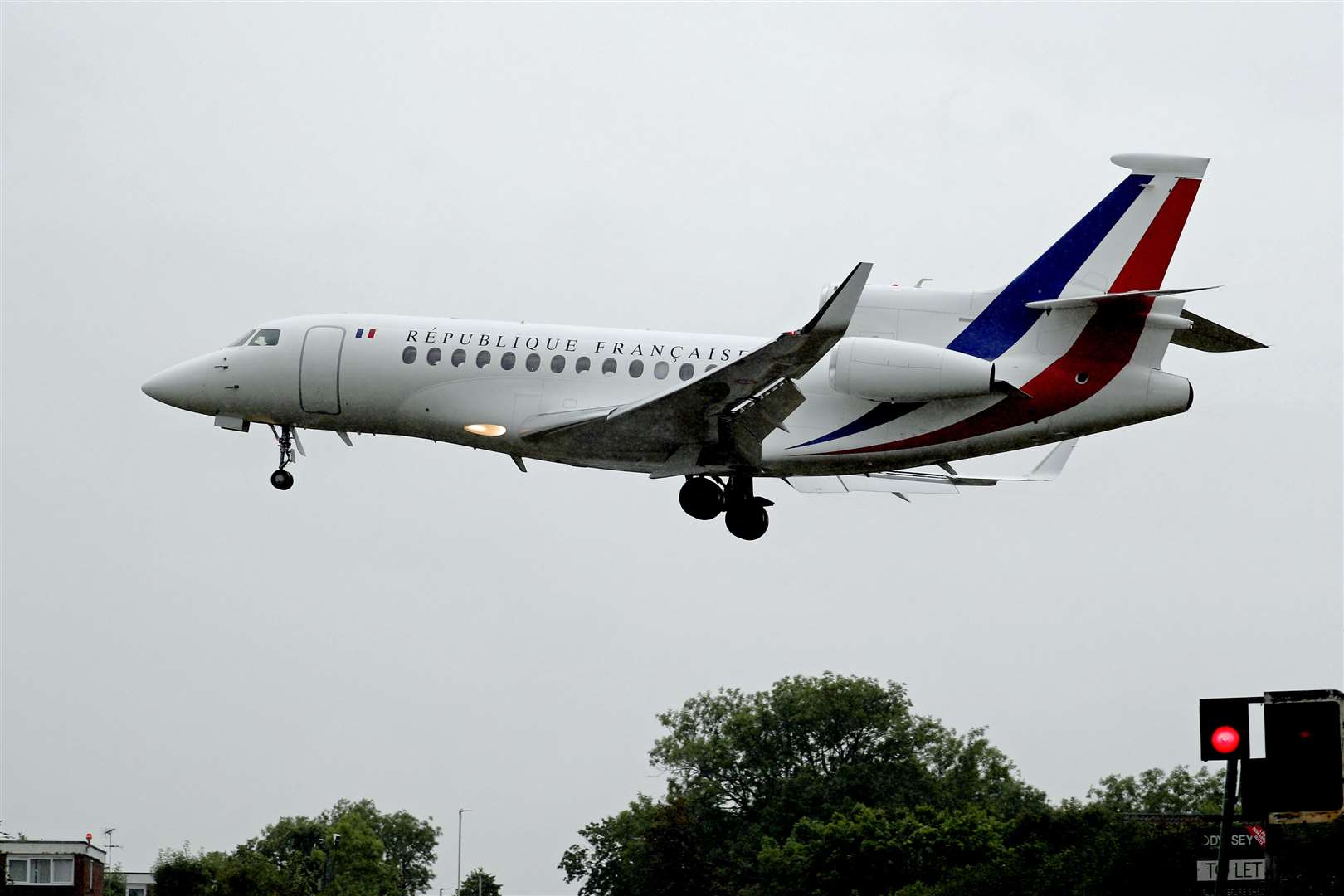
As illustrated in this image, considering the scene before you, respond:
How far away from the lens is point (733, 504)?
31.2 metres

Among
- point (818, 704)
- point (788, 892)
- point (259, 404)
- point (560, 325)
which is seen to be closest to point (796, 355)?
point (560, 325)

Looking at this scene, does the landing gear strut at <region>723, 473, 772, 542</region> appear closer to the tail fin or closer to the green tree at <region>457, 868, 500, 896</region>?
the tail fin

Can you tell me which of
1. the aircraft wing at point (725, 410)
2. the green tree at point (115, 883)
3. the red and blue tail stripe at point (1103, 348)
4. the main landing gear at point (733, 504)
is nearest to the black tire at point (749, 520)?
the main landing gear at point (733, 504)

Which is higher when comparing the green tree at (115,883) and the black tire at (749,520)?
the black tire at (749,520)

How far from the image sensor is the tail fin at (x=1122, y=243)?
2852 cm

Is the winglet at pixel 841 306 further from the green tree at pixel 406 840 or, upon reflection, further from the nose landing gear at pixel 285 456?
the green tree at pixel 406 840

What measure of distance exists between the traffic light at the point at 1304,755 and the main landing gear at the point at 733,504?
55.7 feet

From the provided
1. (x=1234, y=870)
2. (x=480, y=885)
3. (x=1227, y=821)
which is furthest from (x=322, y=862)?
(x=1227, y=821)

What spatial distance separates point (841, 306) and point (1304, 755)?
11596mm

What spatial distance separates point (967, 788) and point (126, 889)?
118 ft

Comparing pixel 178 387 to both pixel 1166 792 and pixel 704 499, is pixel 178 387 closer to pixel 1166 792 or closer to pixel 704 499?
pixel 704 499

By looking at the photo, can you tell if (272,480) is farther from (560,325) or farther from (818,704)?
(818,704)

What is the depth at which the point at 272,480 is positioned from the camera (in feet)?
108

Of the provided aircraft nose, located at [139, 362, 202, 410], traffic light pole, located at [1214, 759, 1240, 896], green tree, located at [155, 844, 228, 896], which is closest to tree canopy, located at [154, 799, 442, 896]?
green tree, located at [155, 844, 228, 896]
